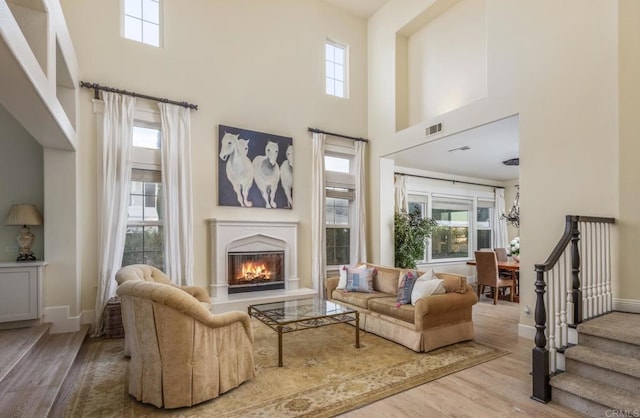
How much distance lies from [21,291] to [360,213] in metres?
5.18

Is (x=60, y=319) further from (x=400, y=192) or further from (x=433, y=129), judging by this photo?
(x=400, y=192)

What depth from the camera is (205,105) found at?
5473 mm

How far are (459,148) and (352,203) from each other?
2.22m

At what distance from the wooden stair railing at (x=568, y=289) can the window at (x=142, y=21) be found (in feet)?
19.2

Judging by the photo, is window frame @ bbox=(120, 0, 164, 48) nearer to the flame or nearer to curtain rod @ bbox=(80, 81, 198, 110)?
curtain rod @ bbox=(80, 81, 198, 110)

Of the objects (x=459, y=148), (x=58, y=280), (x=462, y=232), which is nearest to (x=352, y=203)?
(x=459, y=148)

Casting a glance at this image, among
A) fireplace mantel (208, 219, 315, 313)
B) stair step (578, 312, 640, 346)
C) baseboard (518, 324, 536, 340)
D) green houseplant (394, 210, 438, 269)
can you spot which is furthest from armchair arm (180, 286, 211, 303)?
green houseplant (394, 210, 438, 269)

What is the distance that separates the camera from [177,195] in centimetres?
509

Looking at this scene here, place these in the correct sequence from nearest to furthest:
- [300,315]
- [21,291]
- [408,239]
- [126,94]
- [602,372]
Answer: [602,372]
[300,315]
[21,291]
[126,94]
[408,239]

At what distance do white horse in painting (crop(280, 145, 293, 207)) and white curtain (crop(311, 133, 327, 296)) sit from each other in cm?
43

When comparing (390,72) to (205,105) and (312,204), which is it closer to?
(312,204)

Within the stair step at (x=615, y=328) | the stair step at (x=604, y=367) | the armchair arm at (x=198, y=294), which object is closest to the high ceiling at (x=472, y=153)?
the stair step at (x=615, y=328)

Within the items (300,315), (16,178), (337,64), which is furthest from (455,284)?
(16,178)

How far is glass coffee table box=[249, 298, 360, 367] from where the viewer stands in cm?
355
